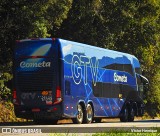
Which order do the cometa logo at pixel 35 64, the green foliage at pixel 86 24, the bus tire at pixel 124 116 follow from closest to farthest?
the cometa logo at pixel 35 64, the green foliage at pixel 86 24, the bus tire at pixel 124 116

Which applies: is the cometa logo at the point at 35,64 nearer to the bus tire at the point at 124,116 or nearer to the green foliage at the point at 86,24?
the green foliage at the point at 86,24

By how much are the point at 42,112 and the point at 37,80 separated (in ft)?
4.83

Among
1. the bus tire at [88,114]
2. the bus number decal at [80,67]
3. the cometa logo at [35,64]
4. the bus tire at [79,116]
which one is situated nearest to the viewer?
the cometa logo at [35,64]

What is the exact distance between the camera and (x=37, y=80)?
25.3 meters

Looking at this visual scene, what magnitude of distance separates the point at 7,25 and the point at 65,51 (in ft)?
18.5

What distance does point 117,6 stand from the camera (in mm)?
38500

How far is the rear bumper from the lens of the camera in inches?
985

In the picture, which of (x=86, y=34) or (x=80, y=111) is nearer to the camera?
(x=80, y=111)

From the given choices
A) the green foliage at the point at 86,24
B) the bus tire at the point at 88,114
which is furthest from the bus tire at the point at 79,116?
the green foliage at the point at 86,24

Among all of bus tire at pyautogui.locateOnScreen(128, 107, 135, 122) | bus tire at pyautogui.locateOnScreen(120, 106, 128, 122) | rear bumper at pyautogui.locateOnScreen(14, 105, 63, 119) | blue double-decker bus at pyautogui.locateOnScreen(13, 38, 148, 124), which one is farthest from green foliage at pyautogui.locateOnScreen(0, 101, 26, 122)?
bus tire at pyautogui.locateOnScreen(128, 107, 135, 122)

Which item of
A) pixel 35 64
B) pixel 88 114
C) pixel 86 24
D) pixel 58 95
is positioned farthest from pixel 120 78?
pixel 35 64

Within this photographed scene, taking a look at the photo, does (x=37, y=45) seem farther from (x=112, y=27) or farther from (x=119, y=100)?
(x=112, y=27)

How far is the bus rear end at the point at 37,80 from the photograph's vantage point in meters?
25.1

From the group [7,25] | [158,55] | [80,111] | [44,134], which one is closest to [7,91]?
A: [7,25]
